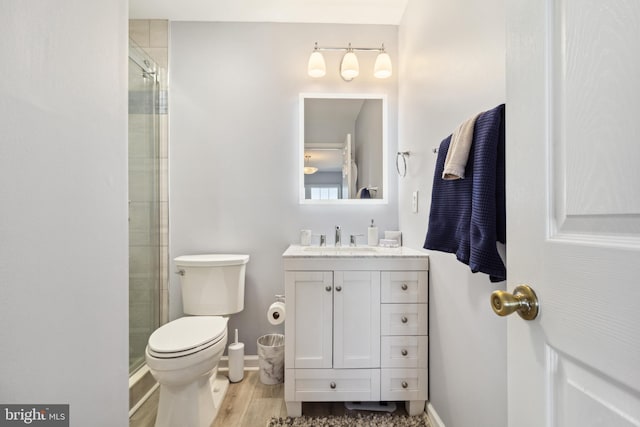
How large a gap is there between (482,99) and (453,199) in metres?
0.36

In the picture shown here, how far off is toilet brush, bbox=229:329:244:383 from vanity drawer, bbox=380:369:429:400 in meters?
0.93

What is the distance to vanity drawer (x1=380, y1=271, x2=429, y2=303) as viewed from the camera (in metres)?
1.50

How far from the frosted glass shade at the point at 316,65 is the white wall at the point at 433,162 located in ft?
1.89

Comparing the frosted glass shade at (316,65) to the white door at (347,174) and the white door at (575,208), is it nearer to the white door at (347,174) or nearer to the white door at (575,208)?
the white door at (347,174)

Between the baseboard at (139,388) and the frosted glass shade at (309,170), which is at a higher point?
the frosted glass shade at (309,170)

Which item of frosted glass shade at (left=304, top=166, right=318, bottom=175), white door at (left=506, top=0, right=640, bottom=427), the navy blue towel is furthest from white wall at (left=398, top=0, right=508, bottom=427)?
frosted glass shade at (left=304, top=166, right=318, bottom=175)

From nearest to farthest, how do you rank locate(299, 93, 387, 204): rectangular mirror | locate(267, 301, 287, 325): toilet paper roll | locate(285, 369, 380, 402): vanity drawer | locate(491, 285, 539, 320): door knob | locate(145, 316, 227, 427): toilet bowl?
1. locate(491, 285, 539, 320): door knob
2. locate(145, 316, 227, 427): toilet bowl
3. locate(285, 369, 380, 402): vanity drawer
4. locate(267, 301, 287, 325): toilet paper roll
5. locate(299, 93, 387, 204): rectangular mirror

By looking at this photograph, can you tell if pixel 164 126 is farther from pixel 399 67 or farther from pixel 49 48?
pixel 399 67

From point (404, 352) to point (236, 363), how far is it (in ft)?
3.60

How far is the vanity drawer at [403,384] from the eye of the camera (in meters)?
1.48

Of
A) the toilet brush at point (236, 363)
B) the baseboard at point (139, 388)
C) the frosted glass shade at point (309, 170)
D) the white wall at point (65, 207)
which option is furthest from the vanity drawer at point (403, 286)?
the baseboard at point (139, 388)

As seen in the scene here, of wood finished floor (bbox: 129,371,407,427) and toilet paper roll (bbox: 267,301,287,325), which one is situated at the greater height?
toilet paper roll (bbox: 267,301,287,325)

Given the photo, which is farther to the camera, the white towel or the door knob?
the white towel

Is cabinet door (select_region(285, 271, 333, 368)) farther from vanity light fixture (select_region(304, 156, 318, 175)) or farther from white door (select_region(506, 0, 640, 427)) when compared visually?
white door (select_region(506, 0, 640, 427))
